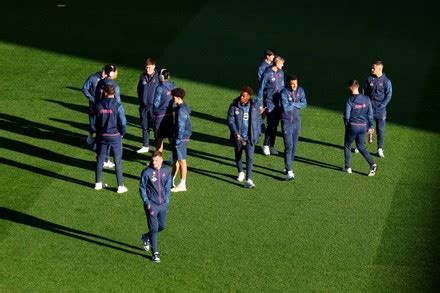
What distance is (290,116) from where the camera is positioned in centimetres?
2305

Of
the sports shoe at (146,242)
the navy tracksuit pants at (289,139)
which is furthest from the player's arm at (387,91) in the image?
the sports shoe at (146,242)

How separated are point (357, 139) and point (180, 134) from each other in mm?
3638

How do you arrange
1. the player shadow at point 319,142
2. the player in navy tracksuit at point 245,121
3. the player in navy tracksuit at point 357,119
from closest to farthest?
the player in navy tracksuit at point 245,121 < the player in navy tracksuit at point 357,119 < the player shadow at point 319,142

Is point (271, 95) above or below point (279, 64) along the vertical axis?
below

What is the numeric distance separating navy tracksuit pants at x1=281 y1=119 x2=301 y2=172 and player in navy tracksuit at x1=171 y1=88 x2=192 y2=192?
6.62ft

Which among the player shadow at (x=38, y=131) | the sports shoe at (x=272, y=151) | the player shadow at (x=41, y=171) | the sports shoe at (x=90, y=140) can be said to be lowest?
the player shadow at (x=41, y=171)

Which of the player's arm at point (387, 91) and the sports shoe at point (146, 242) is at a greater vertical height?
the player's arm at point (387, 91)

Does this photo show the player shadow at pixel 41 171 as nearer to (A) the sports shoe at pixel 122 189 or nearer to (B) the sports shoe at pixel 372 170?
Answer: (A) the sports shoe at pixel 122 189

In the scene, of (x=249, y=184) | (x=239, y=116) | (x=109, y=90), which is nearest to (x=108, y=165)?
(x=109, y=90)

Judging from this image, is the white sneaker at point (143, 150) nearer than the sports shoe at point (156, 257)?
No

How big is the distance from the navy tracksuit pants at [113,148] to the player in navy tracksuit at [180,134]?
1.06 metres

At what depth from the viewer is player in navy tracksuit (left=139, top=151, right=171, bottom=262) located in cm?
1864

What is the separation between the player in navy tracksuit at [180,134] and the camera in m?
21.6

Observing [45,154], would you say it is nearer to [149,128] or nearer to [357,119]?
[149,128]
